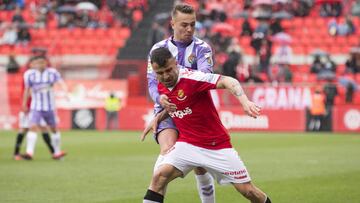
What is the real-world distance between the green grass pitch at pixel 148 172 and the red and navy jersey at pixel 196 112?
3026 mm

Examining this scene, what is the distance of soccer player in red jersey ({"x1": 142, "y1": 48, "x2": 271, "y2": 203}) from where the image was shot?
8328 millimetres

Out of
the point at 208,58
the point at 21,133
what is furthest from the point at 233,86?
the point at 21,133

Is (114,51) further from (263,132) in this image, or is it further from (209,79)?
(209,79)

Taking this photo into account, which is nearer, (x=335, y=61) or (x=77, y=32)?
(x=335, y=61)

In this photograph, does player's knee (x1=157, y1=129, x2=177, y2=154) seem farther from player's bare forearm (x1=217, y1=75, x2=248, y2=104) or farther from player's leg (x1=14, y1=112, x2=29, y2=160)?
player's leg (x1=14, y1=112, x2=29, y2=160)


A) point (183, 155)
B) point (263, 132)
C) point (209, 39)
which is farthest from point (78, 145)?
point (183, 155)

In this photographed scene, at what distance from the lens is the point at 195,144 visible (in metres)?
8.48

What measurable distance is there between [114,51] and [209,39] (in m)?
5.78

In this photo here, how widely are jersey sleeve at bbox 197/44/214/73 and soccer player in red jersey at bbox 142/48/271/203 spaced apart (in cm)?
75

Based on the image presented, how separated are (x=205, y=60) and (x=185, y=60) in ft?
0.77

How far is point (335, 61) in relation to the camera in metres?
31.9

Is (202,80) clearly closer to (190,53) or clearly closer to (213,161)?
(213,161)

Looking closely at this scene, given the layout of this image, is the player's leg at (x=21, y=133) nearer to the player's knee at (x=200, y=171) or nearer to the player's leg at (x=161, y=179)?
the player's knee at (x=200, y=171)

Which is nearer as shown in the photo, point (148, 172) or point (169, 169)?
point (169, 169)
